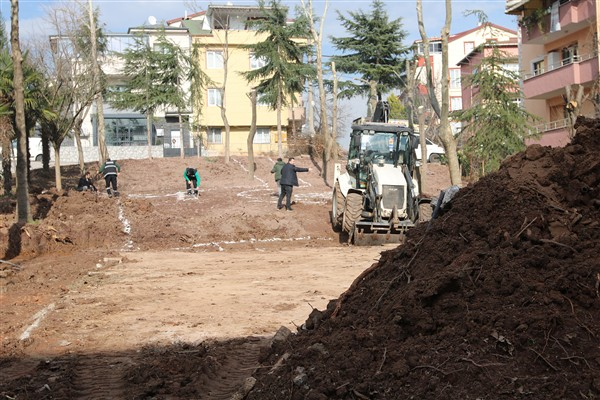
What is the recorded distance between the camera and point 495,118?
33.4m

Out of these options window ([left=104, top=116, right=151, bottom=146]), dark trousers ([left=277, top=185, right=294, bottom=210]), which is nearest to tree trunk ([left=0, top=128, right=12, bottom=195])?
dark trousers ([left=277, top=185, right=294, bottom=210])

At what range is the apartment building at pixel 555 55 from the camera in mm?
33312

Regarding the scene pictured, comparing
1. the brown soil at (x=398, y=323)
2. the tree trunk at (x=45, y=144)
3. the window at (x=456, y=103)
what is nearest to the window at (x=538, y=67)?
the tree trunk at (x=45, y=144)

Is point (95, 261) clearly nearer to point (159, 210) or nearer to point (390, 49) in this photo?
point (159, 210)

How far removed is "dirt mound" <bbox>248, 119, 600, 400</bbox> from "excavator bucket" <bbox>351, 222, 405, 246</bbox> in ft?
38.7

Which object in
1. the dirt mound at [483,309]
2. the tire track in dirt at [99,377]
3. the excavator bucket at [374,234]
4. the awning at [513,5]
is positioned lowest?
the tire track in dirt at [99,377]

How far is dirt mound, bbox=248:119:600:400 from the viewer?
494cm

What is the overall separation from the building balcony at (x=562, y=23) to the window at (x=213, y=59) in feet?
86.3

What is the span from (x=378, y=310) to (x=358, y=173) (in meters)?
14.2

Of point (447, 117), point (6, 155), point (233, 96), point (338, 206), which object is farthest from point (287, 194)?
point (233, 96)

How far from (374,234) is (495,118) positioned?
54.0ft

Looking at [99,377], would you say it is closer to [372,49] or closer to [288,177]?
[288,177]

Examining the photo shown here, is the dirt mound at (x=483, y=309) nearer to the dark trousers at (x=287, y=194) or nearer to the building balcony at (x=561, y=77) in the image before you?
the dark trousers at (x=287, y=194)

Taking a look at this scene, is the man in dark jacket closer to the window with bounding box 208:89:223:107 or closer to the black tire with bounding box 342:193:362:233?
the black tire with bounding box 342:193:362:233
